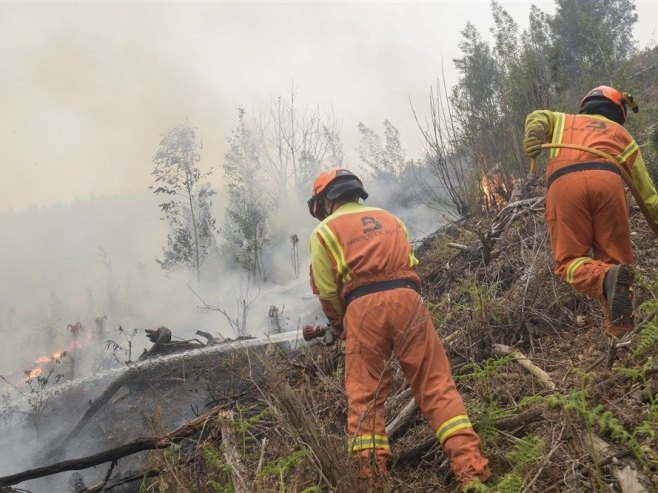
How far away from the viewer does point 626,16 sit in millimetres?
29953

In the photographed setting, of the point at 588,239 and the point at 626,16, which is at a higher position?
the point at 626,16

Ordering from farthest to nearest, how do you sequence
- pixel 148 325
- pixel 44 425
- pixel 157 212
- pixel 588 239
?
1. pixel 157 212
2. pixel 148 325
3. pixel 44 425
4. pixel 588 239

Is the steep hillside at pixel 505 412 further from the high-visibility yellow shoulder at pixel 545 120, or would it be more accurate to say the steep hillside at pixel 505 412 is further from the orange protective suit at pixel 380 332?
the high-visibility yellow shoulder at pixel 545 120

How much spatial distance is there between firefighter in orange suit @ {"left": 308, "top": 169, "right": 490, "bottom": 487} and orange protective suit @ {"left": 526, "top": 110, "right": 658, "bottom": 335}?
1.12 m

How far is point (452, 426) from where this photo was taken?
232 centimetres

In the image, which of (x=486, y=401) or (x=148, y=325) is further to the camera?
(x=148, y=325)

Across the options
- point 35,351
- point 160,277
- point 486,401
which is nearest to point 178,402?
point 486,401

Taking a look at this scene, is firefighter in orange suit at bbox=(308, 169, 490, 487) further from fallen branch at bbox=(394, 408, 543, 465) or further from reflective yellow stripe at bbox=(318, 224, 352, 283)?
fallen branch at bbox=(394, 408, 543, 465)

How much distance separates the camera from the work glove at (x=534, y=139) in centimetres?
326

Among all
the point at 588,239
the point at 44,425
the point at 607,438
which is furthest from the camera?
the point at 44,425

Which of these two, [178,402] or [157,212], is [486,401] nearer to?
[178,402]

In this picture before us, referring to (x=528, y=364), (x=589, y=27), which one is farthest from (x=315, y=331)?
(x=589, y=27)

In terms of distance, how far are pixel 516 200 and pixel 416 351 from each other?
4.49 m

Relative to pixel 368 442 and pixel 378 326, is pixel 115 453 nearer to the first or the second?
pixel 368 442
